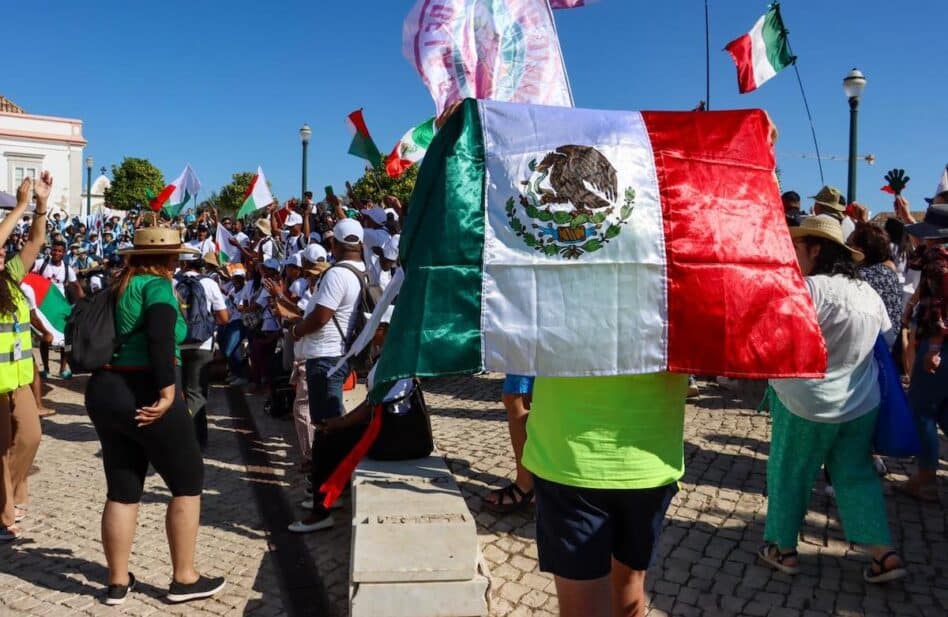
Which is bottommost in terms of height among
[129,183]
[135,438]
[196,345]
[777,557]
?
[777,557]

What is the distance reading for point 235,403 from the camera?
358 inches

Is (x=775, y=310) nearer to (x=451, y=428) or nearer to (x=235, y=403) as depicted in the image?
(x=451, y=428)

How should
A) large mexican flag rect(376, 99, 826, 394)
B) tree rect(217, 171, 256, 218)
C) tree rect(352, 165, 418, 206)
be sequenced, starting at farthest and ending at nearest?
tree rect(217, 171, 256, 218) → tree rect(352, 165, 418, 206) → large mexican flag rect(376, 99, 826, 394)

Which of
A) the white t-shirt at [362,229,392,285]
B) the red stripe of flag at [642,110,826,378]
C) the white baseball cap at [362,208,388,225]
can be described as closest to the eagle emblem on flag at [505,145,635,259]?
the red stripe of flag at [642,110,826,378]

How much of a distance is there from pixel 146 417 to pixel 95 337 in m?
0.46

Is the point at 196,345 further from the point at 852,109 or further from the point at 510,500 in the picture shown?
the point at 852,109

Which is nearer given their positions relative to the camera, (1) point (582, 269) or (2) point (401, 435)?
(1) point (582, 269)

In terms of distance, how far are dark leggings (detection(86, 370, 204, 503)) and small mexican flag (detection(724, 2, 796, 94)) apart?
8.09 metres

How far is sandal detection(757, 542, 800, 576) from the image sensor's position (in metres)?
3.86

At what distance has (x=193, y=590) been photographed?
146 inches

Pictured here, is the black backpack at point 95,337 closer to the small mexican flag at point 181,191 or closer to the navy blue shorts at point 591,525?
the navy blue shorts at point 591,525

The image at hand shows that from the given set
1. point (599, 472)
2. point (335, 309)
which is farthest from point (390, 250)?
point (599, 472)

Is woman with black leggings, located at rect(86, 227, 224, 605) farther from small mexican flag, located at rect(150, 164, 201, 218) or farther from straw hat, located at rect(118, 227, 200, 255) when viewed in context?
small mexican flag, located at rect(150, 164, 201, 218)

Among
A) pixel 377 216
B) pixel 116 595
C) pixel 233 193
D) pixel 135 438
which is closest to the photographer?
pixel 135 438
